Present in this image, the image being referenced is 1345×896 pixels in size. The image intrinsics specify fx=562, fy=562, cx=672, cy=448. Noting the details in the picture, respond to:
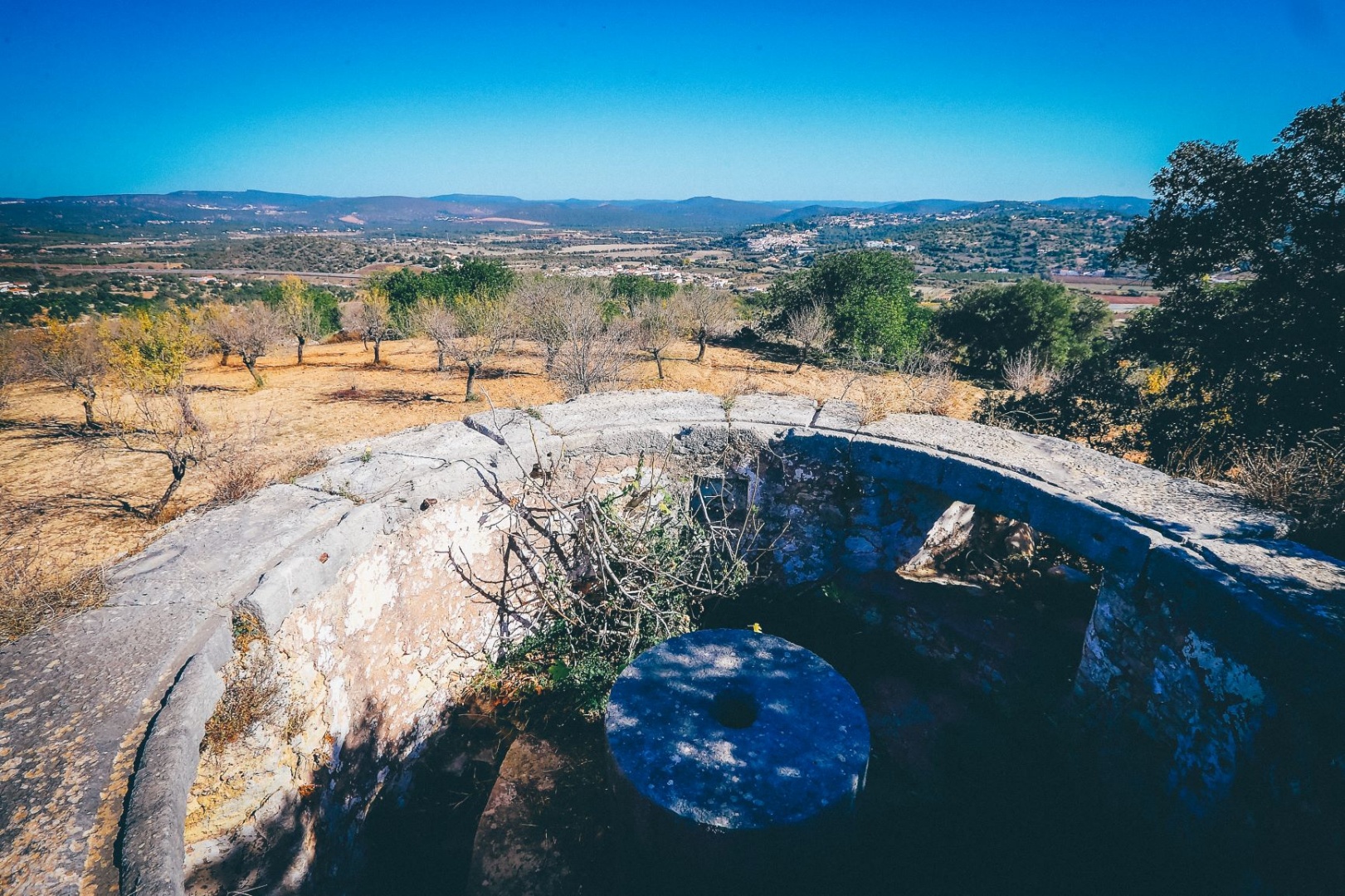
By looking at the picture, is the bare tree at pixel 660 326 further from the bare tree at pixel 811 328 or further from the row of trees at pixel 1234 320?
the row of trees at pixel 1234 320

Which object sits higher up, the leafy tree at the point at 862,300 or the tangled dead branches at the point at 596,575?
the leafy tree at the point at 862,300

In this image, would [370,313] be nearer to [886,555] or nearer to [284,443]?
[284,443]

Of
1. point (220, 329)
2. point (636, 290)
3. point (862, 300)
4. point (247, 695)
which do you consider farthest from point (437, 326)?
point (247, 695)

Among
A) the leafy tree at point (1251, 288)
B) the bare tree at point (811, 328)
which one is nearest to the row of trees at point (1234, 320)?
the leafy tree at point (1251, 288)

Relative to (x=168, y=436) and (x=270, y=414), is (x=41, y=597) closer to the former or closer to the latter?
(x=270, y=414)

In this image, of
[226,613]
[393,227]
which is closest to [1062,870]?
[226,613]
